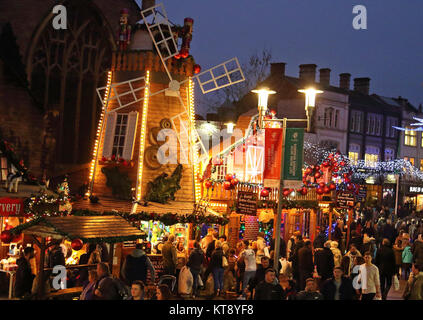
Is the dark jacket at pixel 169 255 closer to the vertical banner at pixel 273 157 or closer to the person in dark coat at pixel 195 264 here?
the person in dark coat at pixel 195 264

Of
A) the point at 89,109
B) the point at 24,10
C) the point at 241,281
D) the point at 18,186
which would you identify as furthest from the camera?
the point at 89,109

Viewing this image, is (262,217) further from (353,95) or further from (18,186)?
(353,95)

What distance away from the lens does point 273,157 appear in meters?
19.0

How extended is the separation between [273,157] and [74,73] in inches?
573

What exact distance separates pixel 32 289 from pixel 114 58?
13908 millimetres

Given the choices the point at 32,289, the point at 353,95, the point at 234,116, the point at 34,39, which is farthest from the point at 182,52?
the point at 353,95

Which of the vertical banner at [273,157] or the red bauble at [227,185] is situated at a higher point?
the vertical banner at [273,157]

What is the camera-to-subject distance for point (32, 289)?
49.5 feet

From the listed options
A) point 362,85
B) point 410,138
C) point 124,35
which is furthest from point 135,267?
point 410,138

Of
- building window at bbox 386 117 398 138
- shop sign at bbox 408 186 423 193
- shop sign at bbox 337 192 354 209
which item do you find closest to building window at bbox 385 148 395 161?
building window at bbox 386 117 398 138

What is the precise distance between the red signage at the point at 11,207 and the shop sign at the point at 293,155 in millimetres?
8100

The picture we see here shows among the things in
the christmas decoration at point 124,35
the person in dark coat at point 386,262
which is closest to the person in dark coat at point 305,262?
the person in dark coat at point 386,262

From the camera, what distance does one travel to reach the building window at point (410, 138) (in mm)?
61250

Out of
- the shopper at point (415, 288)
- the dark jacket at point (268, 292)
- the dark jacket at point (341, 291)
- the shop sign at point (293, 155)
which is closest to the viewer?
the dark jacket at point (268, 292)
